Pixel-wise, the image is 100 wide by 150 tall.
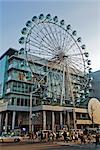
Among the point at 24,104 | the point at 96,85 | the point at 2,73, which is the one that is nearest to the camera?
the point at 24,104

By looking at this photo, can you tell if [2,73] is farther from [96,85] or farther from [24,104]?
[96,85]

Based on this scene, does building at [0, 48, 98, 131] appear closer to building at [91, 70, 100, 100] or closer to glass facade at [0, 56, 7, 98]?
glass facade at [0, 56, 7, 98]

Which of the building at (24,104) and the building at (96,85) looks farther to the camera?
the building at (96,85)

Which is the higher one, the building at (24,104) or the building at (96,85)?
the building at (96,85)

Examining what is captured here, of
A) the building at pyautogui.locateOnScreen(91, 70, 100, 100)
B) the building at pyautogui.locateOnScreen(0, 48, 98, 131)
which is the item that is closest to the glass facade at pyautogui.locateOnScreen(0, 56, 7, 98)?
the building at pyautogui.locateOnScreen(0, 48, 98, 131)

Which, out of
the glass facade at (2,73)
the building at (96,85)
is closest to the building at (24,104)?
the glass facade at (2,73)

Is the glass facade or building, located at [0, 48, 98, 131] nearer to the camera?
building, located at [0, 48, 98, 131]

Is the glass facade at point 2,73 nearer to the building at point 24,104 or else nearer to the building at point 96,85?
the building at point 24,104

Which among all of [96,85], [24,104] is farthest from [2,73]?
[96,85]

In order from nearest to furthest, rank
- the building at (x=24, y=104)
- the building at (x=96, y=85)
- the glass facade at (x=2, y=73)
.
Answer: the building at (x=24, y=104), the glass facade at (x=2, y=73), the building at (x=96, y=85)

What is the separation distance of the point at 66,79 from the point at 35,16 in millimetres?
15134

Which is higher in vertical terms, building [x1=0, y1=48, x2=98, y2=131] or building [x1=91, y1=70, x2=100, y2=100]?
building [x1=91, y1=70, x2=100, y2=100]

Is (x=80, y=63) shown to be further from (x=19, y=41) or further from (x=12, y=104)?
(x=12, y=104)

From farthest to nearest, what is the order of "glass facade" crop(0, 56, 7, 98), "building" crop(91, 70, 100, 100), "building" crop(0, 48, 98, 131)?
"building" crop(91, 70, 100, 100) → "glass facade" crop(0, 56, 7, 98) → "building" crop(0, 48, 98, 131)
